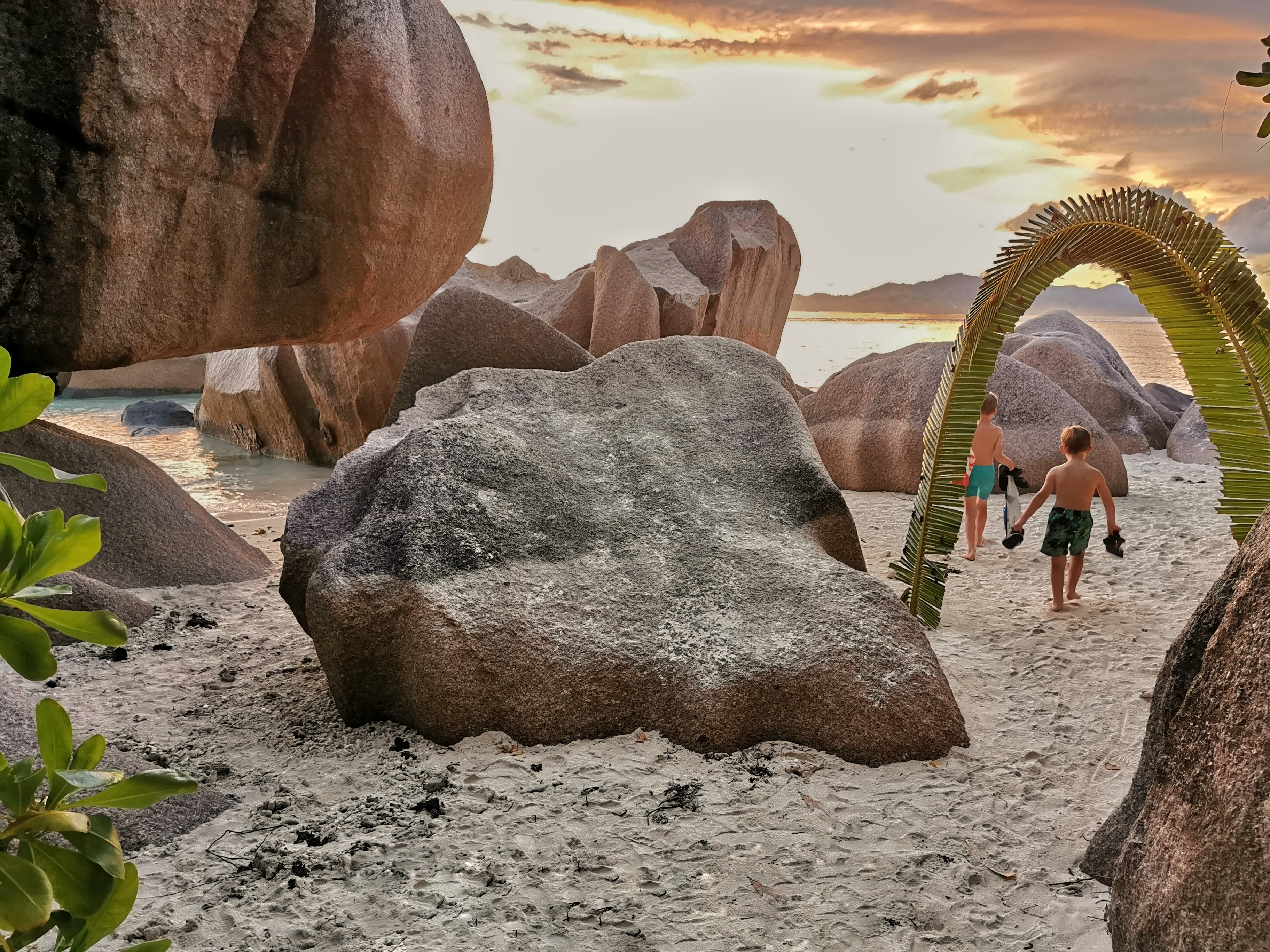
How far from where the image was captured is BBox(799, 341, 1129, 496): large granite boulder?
802cm

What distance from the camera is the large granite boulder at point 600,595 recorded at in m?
3.27

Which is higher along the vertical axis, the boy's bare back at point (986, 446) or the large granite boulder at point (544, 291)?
the large granite boulder at point (544, 291)

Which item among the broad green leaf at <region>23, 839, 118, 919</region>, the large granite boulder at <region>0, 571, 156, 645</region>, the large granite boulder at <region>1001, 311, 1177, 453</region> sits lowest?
the large granite boulder at <region>0, 571, 156, 645</region>

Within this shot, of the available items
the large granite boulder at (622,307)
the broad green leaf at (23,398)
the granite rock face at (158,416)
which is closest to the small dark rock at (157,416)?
the granite rock face at (158,416)

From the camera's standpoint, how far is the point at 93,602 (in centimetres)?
445

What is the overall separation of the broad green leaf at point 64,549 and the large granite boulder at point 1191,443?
10765mm

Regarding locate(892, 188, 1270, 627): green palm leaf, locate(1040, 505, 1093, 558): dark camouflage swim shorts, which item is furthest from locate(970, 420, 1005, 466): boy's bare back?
locate(892, 188, 1270, 627): green palm leaf

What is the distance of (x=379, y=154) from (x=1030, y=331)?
11.0 m

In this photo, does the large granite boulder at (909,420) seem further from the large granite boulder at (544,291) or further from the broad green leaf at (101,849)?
the broad green leaf at (101,849)

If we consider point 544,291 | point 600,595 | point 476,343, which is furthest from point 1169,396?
point 600,595

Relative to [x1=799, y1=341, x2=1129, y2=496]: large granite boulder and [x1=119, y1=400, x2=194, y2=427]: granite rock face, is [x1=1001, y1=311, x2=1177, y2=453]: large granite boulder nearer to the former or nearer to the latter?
[x1=799, y1=341, x2=1129, y2=496]: large granite boulder

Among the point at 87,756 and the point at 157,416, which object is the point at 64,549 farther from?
the point at 157,416

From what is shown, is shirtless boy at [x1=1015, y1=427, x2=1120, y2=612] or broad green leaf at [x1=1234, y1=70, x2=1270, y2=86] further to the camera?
shirtless boy at [x1=1015, y1=427, x2=1120, y2=612]

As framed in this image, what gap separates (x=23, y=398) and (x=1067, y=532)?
512 cm
